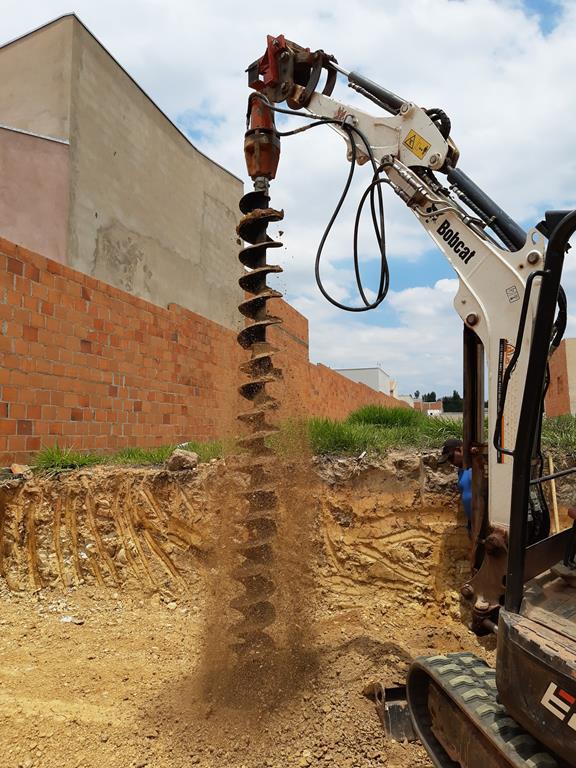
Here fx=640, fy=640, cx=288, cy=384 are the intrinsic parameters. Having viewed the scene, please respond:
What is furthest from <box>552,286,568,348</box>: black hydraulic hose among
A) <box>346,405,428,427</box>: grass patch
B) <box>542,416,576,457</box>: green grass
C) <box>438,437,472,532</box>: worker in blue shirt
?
<box>346,405,428,427</box>: grass patch

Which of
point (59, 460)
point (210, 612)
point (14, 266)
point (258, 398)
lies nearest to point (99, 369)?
point (59, 460)

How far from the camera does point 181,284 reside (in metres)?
14.8

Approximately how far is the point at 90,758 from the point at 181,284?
12199 mm

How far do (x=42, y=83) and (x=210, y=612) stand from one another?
1000cm

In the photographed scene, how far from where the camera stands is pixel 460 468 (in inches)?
216

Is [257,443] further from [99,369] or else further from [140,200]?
[140,200]

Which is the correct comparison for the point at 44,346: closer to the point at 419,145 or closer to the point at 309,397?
the point at 419,145

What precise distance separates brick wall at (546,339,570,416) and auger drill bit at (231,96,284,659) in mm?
11293

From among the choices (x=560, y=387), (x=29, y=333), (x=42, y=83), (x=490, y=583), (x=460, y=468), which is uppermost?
(x=42, y=83)

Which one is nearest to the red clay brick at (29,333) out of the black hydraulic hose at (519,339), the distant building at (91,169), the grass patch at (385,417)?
the distant building at (91,169)

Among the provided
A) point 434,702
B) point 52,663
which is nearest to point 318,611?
point 52,663

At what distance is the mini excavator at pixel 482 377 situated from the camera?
206cm

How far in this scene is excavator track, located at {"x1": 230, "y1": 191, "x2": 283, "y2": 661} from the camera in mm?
3791

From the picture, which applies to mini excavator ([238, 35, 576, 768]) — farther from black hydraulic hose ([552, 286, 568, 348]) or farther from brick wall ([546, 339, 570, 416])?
brick wall ([546, 339, 570, 416])
